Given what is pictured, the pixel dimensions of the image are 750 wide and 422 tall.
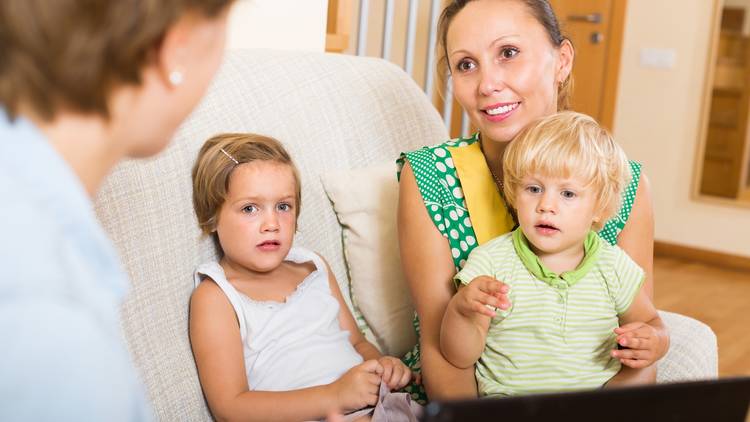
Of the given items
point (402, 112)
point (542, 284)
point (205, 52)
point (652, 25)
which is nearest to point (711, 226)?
point (652, 25)

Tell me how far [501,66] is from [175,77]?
898 millimetres

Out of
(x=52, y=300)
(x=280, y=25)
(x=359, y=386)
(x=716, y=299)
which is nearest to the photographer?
(x=52, y=300)

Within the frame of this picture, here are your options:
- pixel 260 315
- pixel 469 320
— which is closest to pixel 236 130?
pixel 260 315

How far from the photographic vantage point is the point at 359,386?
55.5 inches

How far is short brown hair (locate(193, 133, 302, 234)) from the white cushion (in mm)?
300

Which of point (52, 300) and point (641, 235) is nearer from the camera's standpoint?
point (52, 300)

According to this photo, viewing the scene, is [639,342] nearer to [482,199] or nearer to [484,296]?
[484,296]

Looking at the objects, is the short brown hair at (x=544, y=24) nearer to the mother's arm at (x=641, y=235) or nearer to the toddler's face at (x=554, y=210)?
the mother's arm at (x=641, y=235)

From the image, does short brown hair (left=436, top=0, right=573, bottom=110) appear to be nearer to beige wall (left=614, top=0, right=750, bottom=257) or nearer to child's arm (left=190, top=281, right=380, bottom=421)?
child's arm (left=190, top=281, right=380, bottom=421)

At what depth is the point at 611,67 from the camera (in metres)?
5.25

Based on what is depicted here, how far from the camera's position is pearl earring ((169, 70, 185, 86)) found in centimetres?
72

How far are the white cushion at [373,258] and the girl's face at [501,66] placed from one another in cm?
32

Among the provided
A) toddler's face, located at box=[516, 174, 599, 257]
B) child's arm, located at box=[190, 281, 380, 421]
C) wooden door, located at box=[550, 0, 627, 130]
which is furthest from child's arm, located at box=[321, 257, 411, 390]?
wooden door, located at box=[550, 0, 627, 130]

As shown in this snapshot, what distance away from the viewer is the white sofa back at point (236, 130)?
131cm
